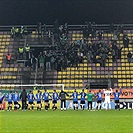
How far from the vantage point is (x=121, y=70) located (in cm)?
3572

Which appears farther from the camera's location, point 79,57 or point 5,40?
point 5,40

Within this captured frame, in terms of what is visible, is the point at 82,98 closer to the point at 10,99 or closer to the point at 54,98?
the point at 54,98

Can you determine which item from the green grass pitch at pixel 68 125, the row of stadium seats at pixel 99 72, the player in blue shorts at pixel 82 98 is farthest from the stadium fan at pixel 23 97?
the green grass pitch at pixel 68 125

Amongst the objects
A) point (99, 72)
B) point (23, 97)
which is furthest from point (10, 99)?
point (99, 72)

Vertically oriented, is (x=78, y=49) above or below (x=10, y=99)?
above

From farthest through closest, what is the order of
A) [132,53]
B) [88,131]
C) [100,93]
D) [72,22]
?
[72,22] → [132,53] → [100,93] → [88,131]

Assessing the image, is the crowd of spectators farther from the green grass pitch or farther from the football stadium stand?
the green grass pitch

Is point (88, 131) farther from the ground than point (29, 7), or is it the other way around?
point (29, 7)

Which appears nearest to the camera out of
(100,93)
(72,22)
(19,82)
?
(100,93)

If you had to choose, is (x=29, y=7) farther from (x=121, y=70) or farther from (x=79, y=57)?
(x=121, y=70)

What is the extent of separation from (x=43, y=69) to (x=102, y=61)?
18.3 feet

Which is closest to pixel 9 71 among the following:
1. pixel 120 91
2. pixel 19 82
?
pixel 19 82

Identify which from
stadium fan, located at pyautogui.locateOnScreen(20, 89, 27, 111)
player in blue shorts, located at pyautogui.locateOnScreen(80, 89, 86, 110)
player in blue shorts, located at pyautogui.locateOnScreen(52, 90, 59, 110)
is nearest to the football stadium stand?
player in blue shorts, located at pyautogui.locateOnScreen(80, 89, 86, 110)

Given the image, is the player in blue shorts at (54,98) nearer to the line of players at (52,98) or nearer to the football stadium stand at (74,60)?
the line of players at (52,98)
